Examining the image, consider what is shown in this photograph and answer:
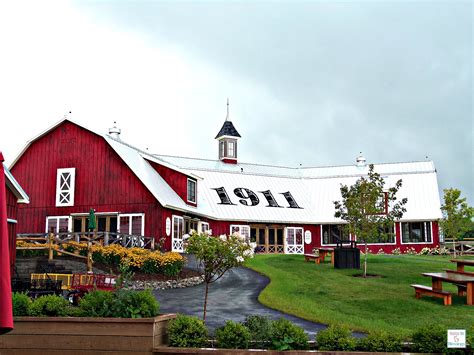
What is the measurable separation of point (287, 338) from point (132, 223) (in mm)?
18590

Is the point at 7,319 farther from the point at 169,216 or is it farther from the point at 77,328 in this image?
the point at 169,216

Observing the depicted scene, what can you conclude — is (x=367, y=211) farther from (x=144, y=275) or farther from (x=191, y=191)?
(x=191, y=191)

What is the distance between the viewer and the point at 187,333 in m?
9.54

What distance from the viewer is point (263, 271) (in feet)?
75.5

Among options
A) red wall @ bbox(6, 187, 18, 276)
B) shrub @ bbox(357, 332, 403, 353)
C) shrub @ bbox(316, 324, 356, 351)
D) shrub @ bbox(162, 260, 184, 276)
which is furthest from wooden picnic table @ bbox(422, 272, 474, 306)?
red wall @ bbox(6, 187, 18, 276)

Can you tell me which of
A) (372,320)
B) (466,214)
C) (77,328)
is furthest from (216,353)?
(466,214)

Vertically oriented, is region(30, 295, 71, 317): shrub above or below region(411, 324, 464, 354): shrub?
above

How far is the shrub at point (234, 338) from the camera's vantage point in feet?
30.6

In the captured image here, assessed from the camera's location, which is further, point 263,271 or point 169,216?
point 169,216

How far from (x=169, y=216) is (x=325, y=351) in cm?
1901

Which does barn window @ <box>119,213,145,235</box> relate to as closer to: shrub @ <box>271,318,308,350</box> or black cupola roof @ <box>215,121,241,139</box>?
shrub @ <box>271,318,308,350</box>

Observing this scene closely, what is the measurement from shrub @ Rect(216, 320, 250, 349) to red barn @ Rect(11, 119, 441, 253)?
15.1 m

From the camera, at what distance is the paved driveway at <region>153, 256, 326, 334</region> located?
13.1 m
